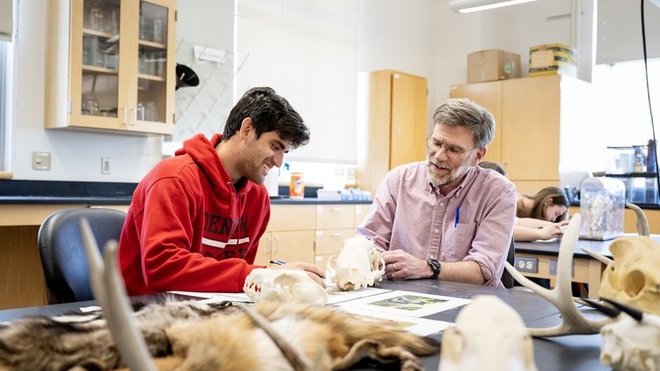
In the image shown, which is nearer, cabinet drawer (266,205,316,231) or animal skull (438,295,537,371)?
animal skull (438,295,537,371)

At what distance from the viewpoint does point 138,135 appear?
13.7 ft

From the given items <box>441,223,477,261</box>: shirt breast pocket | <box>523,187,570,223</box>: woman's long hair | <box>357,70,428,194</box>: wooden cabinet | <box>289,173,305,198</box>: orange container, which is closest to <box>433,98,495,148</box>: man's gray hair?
<box>441,223,477,261</box>: shirt breast pocket

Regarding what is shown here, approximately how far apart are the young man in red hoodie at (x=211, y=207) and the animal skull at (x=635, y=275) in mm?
692

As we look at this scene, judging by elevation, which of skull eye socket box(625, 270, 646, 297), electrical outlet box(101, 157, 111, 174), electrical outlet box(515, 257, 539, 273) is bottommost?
electrical outlet box(515, 257, 539, 273)

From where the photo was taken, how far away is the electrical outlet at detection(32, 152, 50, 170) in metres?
3.74

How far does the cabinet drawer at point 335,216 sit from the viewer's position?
464 cm

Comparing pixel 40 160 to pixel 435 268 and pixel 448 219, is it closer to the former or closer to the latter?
pixel 448 219

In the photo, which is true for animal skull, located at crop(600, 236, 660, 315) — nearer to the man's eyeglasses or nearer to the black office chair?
the man's eyeglasses

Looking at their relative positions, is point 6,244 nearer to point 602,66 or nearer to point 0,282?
point 0,282

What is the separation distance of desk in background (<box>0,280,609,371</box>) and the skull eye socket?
9 centimetres

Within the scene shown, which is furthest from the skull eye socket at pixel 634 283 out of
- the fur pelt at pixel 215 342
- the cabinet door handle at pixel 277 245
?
the cabinet door handle at pixel 277 245

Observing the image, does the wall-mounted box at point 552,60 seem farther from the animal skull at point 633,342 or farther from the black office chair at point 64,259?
the animal skull at point 633,342

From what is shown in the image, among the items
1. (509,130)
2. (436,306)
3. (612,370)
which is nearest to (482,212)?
(436,306)

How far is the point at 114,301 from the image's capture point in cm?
52
